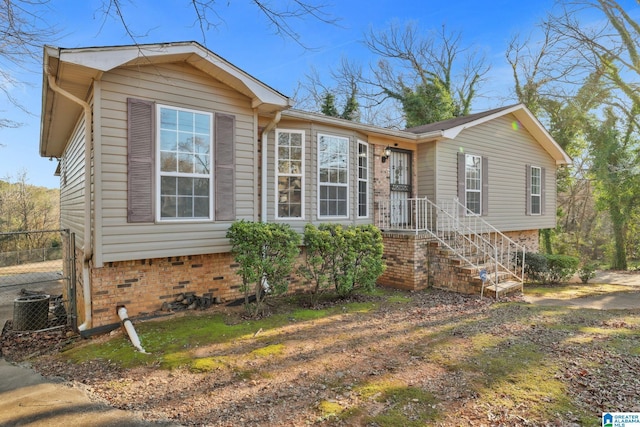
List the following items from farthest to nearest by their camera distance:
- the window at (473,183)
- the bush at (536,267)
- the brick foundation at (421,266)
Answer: the window at (473,183)
the bush at (536,267)
the brick foundation at (421,266)

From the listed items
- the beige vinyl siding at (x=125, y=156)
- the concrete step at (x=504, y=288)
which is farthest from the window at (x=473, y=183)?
the beige vinyl siding at (x=125, y=156)

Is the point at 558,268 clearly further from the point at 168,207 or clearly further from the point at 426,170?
the point at 168,207

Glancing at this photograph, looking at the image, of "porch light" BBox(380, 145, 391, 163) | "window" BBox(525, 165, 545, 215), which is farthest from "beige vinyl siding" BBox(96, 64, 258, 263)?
"window" BBox(525, 165, 545, 215)

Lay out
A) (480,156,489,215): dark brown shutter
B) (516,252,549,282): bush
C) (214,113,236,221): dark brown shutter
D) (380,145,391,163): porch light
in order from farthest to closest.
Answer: (480,156,489,215): dark brown shutter → (516,252,549,282): bush → (380,145,391,163): porch light → (214,113,236,221): dark brown shutter

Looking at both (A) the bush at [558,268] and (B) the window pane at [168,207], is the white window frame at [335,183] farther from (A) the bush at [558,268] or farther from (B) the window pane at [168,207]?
(A) the bush at [558,268]

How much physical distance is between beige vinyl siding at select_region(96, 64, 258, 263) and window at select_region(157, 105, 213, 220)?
6.8 inches

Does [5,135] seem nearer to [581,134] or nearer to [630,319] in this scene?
[630,319]

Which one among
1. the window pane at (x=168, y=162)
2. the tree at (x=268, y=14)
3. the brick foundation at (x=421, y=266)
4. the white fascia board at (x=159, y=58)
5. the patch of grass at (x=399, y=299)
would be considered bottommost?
the patch of grass at (x=399, y=299)

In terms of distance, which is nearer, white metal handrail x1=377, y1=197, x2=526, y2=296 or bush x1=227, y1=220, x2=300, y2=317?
bush x1=227, y1=220, x2=300, y2=317

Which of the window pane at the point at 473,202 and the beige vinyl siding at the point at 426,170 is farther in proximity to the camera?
the window pane at the point at 473,202

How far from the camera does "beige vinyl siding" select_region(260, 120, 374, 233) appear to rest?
23.3 feet

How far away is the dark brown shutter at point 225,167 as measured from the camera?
5.97 metres

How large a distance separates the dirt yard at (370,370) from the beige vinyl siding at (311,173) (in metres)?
2.25

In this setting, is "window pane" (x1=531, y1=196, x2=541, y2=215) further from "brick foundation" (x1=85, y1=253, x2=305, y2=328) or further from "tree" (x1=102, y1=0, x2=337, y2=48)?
"tree" (x1=102, y1=0, x2=337, y2=48)
